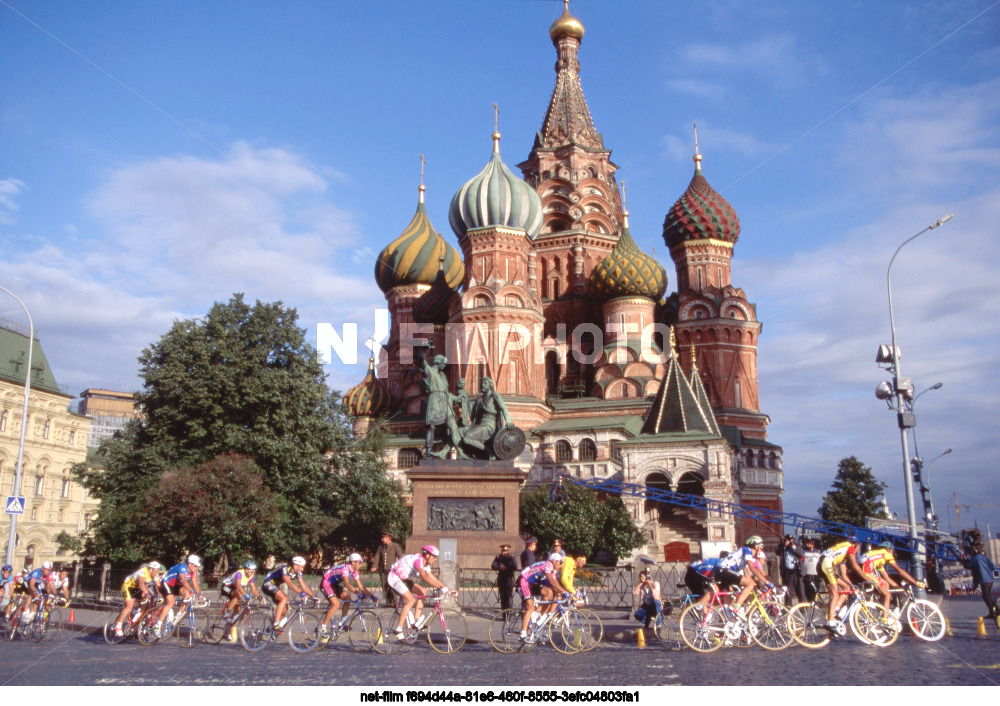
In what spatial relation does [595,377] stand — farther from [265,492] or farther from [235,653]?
[235,653]

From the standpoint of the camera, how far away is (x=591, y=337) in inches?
2003

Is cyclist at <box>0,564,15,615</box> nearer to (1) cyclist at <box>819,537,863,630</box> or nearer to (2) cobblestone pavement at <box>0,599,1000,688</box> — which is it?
(2) cobblestone pavement at <box>0,599,1000,688</box>

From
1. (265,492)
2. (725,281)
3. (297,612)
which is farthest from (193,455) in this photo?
(725,281)

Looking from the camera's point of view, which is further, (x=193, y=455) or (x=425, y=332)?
(x=425, y=332)

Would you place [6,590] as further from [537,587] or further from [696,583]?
[696,583]

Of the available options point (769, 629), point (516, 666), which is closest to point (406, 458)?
point (769, 629)

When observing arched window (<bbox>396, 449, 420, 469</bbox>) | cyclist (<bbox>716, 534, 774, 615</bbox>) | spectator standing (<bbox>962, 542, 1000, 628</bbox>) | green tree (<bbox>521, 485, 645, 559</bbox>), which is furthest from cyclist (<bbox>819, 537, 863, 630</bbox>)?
arched window (<bbox>396, 449, 420, 469</bbox>)

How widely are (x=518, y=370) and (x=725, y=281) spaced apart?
14.0 m

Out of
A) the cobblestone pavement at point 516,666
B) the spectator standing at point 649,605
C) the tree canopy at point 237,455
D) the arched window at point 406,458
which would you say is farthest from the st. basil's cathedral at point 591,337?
the cobblestone pavement at point 516,666

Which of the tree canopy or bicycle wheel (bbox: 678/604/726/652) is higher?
the tree canopy

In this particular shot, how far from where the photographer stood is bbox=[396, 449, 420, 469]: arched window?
4562 cm

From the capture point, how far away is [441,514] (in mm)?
20281

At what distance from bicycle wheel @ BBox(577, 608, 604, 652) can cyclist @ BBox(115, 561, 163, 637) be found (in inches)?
240

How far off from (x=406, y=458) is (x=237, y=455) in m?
19.4
